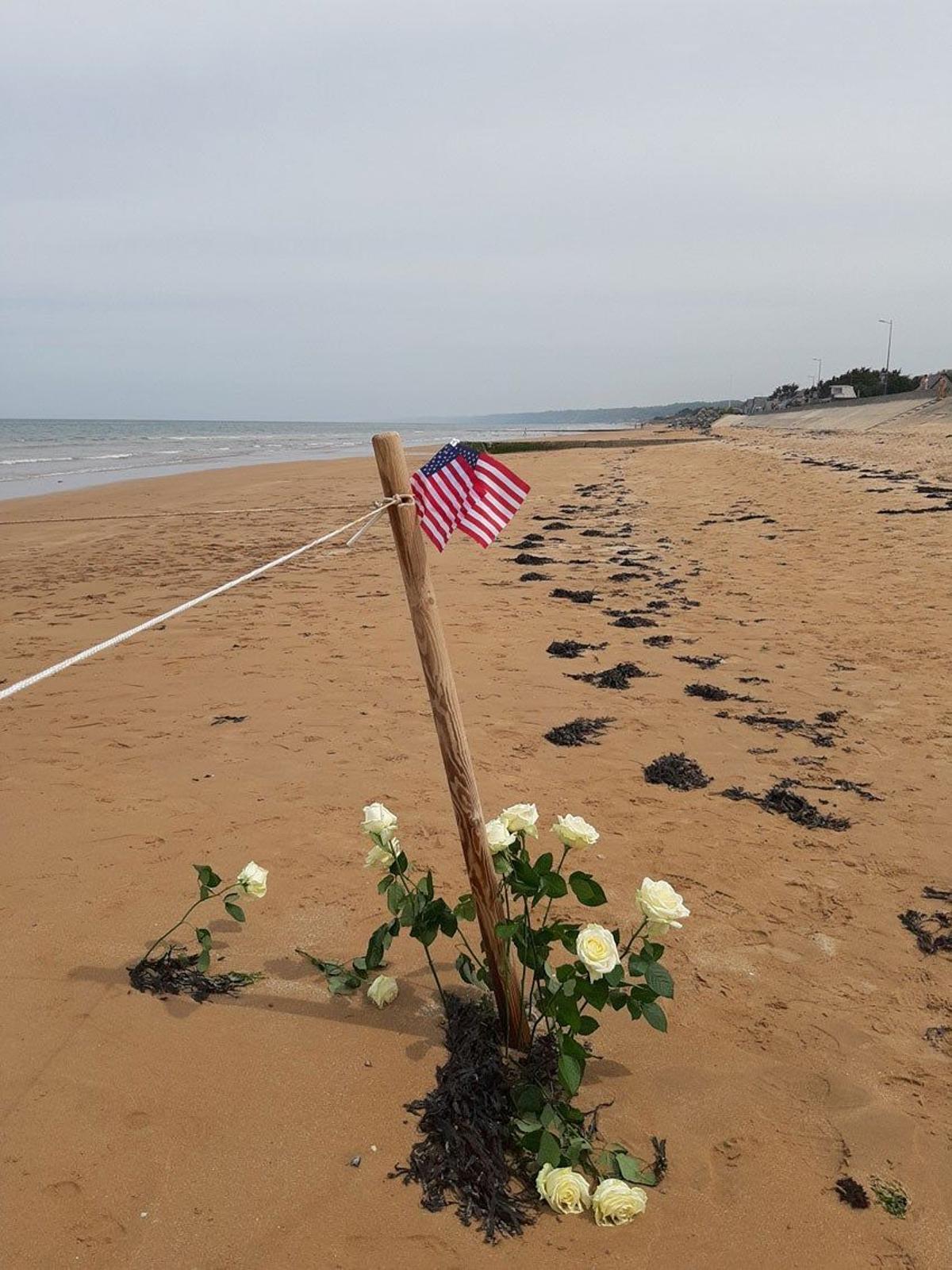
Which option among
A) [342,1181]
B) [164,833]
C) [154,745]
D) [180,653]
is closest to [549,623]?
[180,653]

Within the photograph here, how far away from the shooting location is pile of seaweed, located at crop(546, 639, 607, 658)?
618 cm

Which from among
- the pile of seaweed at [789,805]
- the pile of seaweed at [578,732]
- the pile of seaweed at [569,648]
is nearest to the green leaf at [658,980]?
the pile of seaweed at [789,805]

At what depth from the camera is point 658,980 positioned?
2.12m

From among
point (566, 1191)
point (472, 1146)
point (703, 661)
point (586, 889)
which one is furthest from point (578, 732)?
point (566, 1191)

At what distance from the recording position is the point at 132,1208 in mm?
1965

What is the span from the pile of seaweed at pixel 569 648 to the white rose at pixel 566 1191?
→ 433cm

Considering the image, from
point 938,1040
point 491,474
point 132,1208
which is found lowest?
point 938,1040

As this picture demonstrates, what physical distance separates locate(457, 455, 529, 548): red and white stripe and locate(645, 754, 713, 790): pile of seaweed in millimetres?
2179

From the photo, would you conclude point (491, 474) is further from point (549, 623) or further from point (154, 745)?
point (549, 623)

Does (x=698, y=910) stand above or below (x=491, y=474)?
below

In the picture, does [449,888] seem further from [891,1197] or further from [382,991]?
[891,1197]

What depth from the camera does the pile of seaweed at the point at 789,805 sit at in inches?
147

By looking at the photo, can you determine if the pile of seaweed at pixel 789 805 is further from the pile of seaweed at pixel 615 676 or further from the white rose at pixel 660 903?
the white rose at pixel 660 903

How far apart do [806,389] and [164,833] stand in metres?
81.9
